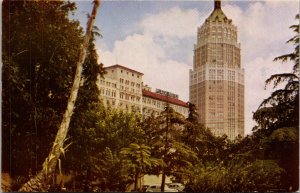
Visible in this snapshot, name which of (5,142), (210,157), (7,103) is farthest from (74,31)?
(210,157)

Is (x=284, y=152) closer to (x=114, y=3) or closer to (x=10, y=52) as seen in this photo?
(x=114, y=3)

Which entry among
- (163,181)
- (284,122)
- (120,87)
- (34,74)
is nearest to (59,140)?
(34,74)

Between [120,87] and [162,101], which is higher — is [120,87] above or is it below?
above

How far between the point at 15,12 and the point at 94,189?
5922mm

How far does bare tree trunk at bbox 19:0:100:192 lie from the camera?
1310cm

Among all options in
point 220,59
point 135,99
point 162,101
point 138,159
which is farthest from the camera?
point 135,99

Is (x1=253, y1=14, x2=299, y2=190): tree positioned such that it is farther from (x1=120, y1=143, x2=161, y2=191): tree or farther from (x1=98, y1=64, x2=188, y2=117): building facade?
(x1=120, y1=143, x2=161, y2=191): tree

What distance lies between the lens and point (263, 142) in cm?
1510

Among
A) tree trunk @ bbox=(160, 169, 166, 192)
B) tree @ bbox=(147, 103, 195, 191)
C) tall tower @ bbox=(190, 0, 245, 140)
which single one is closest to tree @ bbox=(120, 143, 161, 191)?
tree @ bbox=(147, 103, 195, 191)

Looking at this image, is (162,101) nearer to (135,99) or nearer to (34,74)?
(135,99)

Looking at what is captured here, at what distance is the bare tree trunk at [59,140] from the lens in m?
13.1

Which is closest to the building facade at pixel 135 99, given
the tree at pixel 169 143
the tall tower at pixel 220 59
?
the tree at pixel 169 143

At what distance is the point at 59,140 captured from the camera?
544 inches

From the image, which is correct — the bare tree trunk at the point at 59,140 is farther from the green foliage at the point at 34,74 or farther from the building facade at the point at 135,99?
the building facade at the point at 135,99
